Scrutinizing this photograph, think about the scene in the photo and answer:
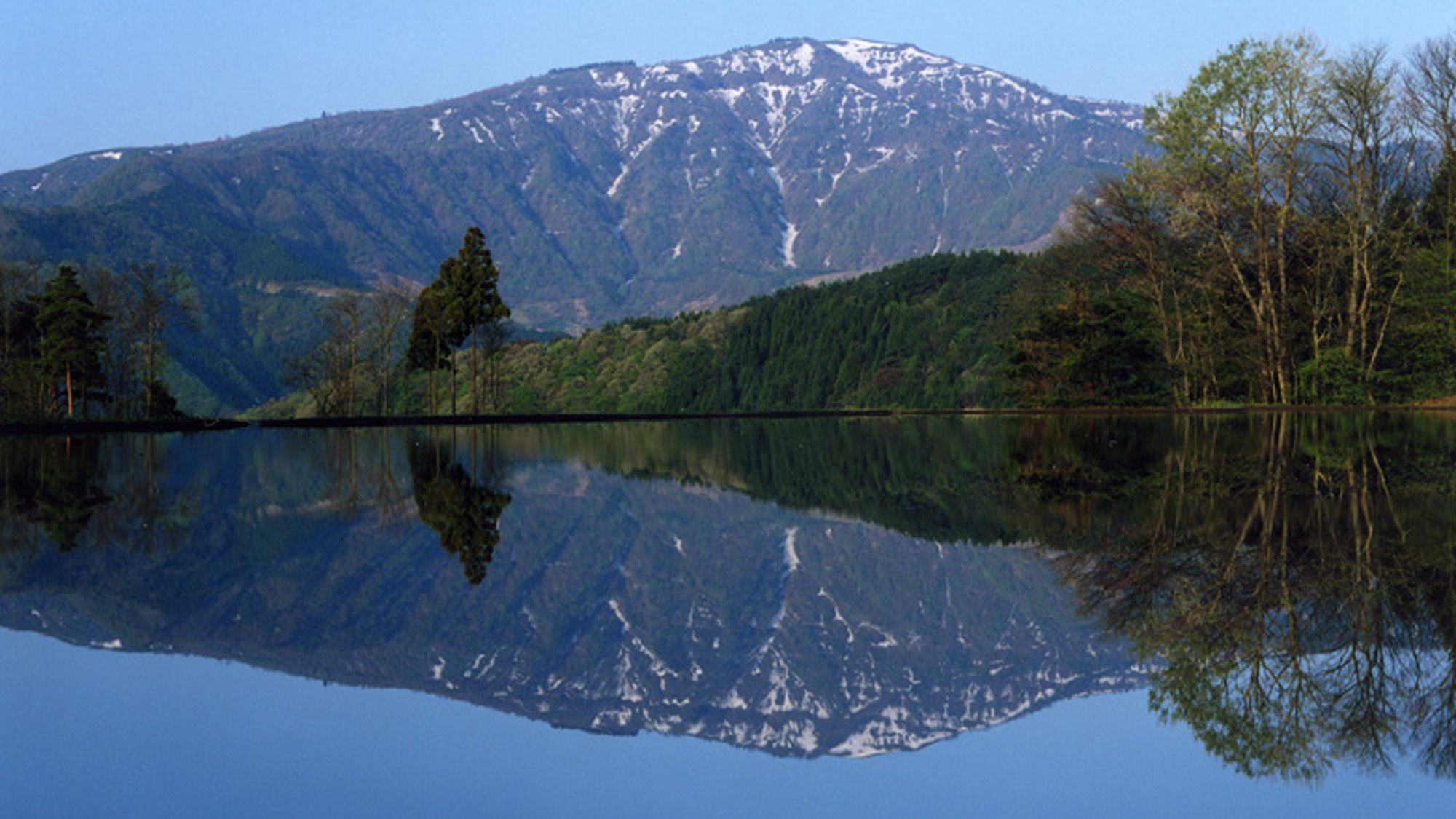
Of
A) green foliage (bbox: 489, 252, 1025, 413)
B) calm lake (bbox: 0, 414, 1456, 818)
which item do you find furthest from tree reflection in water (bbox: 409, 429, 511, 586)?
green foliage (bbox: 489, 252, 1025, 413)

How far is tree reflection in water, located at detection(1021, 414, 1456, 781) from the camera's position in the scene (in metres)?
5.25

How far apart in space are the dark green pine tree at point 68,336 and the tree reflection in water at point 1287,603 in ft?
134

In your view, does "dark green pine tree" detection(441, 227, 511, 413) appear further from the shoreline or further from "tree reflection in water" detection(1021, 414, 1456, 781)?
"tree reflection in water" detection(1021, 414, 1456, 781)

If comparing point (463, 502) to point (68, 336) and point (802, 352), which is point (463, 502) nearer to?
point (68, 336)

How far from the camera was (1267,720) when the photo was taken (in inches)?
211

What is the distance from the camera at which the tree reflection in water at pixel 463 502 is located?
10.5m

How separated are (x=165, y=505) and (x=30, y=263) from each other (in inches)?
2152

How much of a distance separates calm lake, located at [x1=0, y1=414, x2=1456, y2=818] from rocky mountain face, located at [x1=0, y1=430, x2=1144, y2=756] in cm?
3

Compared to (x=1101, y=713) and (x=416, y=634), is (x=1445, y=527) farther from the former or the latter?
(x=416, y=634)

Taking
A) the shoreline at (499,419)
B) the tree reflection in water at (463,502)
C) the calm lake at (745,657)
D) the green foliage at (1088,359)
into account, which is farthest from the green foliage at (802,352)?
the calm lake at (745,657)

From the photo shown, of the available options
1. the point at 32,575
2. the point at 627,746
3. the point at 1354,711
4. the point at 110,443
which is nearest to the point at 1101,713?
the point at 1354,711

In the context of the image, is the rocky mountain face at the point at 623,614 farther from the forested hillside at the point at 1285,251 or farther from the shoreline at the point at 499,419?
the forested hillside at the point at 1285,251

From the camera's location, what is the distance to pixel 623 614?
786 centimetres

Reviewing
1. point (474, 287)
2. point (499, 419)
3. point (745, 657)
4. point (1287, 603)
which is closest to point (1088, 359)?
point (499, 419)
